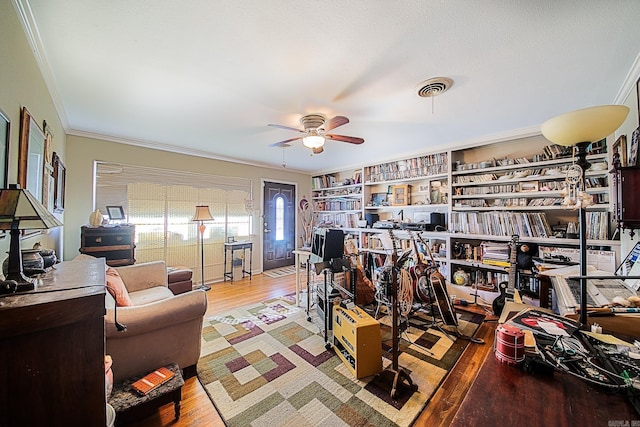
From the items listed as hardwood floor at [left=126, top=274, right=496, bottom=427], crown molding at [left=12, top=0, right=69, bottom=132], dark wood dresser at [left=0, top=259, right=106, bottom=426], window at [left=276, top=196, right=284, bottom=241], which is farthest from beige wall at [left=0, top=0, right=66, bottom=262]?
window at [left=276, top=196, right=284, bottom=241]

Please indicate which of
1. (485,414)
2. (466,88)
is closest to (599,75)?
(466,88)

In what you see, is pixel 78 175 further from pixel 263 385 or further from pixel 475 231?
pixel 475 231

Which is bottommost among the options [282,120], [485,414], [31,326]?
[485,414]

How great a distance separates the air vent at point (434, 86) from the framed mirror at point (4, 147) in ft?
8.68

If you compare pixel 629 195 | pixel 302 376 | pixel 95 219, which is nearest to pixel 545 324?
pixel 629 195

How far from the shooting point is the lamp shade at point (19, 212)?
85cm

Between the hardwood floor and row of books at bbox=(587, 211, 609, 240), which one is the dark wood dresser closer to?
the hardwood floor

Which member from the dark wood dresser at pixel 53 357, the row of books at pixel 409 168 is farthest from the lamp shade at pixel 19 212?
the row of books at pixel 409 168

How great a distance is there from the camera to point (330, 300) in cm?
246

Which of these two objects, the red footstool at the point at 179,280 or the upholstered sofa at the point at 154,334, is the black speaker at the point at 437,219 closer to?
the upholstered sofa at the point at 154,334

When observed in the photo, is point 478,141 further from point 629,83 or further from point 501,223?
point 629,83

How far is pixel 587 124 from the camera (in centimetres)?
111

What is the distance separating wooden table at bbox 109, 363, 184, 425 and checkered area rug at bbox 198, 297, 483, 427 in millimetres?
305

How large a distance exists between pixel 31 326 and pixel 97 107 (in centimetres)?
273
